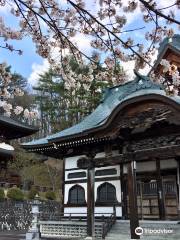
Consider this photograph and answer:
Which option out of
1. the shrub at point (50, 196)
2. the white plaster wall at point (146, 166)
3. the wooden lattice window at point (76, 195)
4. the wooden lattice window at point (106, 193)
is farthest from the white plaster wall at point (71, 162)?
the shrub at point (50, 196)

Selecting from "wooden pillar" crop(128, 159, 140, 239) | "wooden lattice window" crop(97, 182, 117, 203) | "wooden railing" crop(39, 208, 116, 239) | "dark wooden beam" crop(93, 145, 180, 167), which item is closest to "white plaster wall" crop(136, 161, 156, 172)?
"wooden lattice window" crop(97, 182, 117, 203)

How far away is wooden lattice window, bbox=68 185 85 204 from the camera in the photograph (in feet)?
54.3

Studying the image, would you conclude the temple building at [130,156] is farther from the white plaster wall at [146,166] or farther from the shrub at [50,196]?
the shrub at [50,196]

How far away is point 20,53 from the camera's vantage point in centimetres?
416

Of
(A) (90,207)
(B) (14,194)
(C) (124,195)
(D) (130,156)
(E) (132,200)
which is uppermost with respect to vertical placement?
(D) (130,156)

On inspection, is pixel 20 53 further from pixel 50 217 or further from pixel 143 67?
pixel 50 217

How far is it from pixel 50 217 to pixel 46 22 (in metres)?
13.8

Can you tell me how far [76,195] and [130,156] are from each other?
5406 millimetres

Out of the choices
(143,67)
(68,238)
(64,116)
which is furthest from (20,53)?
(64,116)

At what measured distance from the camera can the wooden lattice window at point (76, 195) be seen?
16.5 m

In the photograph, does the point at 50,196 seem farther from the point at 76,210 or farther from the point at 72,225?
the point at 72,225

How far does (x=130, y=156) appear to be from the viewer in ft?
40.9

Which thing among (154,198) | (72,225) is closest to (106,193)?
(72,225)

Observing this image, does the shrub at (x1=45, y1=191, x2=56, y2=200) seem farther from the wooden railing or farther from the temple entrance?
the temple entrance
